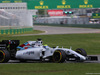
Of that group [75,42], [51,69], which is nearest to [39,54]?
[51,69]

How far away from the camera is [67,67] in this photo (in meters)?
15.2

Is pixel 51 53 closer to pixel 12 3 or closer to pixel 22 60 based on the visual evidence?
pixel 22 60

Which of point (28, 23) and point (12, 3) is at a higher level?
point (12, 3)

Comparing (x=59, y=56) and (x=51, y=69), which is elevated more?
(x=59, y=56)

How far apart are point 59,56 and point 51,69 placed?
1758mm

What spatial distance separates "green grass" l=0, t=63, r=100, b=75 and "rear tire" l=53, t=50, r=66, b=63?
278 millimetres

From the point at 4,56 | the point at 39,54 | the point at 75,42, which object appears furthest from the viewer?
the point at 75,42

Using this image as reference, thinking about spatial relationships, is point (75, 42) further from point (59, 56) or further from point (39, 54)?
point (59, 56)

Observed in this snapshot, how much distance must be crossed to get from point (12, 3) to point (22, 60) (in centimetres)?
5560

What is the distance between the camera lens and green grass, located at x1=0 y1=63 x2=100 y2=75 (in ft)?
44.0

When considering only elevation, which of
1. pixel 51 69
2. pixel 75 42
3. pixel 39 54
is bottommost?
pixel 75 42

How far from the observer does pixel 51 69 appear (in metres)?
14.6

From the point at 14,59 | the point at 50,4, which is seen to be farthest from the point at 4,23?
the point at 14,59

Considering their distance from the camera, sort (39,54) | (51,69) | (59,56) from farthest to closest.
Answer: (39,54), (59,56), (51,69)
